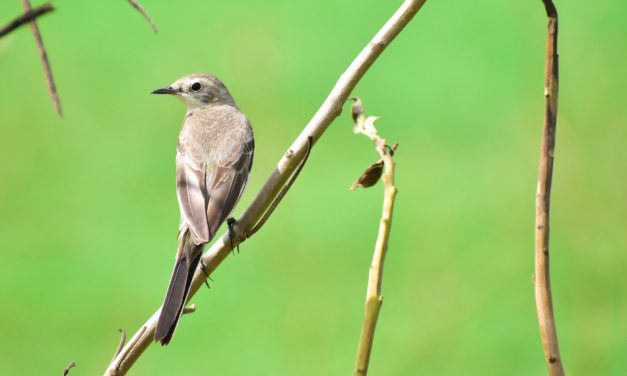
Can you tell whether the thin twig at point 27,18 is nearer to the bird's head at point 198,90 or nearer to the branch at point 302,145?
the branch at point 302,145

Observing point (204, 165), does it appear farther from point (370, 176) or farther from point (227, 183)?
point (370, 176)

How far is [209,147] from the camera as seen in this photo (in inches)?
122

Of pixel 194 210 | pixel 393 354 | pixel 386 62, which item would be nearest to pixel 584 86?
pixel 386 62

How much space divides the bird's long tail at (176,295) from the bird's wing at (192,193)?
85mm

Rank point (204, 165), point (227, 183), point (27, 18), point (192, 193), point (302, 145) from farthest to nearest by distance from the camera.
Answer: point (204, 165)
point (227, 183)
point (192, 193)
point (302, 145)
point (27, 18)

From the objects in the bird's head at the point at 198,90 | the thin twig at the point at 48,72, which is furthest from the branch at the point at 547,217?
the bird's head at the point at 198,90

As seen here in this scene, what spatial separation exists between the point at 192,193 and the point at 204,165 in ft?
1.19

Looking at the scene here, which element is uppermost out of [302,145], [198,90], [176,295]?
[198,90]

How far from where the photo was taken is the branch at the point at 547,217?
3.47 feet

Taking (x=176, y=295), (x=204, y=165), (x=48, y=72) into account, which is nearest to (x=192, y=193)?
(x=204, y=165)

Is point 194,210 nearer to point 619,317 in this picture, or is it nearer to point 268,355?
point 268,355

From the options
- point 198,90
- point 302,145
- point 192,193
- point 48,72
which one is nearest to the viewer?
point 48,72

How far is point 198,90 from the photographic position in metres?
3.57

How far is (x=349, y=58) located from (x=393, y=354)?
7.49 feet
